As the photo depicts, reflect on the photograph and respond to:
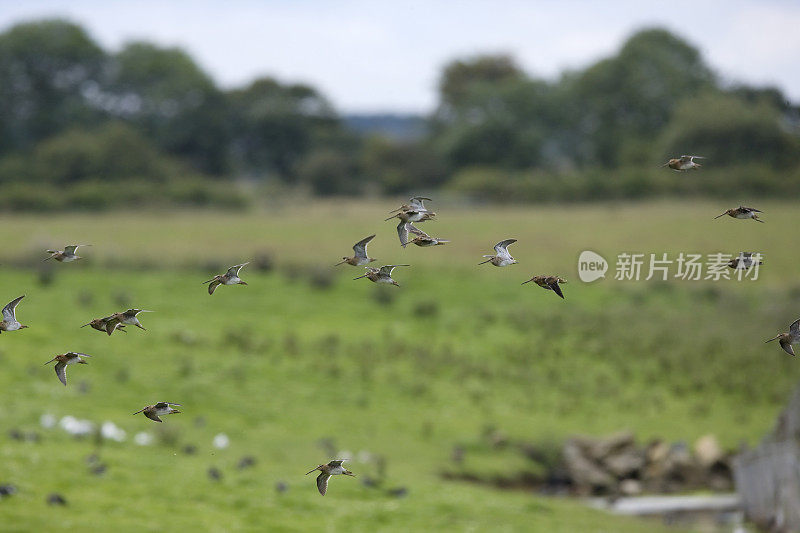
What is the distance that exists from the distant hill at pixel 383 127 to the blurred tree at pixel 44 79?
2891 cm

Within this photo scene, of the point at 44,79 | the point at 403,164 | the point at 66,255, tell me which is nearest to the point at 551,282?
the point at 66,255

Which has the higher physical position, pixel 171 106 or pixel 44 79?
pixel 44 79

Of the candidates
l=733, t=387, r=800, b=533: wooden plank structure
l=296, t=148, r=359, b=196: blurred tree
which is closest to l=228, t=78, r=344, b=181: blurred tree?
l=296, t=148, r=359, b=196: blurred tree

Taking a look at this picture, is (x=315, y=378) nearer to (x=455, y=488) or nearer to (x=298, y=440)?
(x=298, y=440)

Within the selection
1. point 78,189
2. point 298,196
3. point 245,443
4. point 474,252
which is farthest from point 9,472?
point 298,196

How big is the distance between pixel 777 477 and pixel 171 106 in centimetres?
8715

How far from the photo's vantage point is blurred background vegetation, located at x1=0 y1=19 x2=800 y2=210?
6962 centimetres

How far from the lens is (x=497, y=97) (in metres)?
106

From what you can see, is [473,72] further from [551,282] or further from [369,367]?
[551,282]

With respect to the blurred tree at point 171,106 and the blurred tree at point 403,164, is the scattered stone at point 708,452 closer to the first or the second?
the blurred tree at point 403,164

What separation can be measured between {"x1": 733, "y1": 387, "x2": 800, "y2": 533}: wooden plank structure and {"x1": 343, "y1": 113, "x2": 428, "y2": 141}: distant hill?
8127cm

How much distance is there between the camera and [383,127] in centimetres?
12988

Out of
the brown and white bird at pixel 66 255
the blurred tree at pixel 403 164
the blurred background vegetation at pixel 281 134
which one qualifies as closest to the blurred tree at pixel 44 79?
the blurred background vegetation at pixel 281 134

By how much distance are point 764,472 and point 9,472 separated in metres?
17.0
